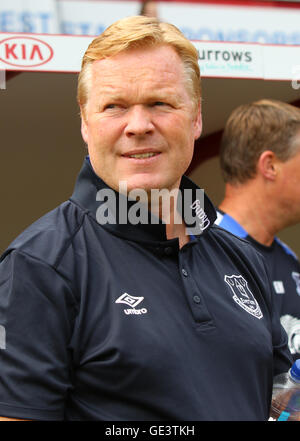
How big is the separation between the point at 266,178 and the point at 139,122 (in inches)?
58.8

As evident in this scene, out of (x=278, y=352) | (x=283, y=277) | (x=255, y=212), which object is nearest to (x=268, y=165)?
(x=255, y=212)

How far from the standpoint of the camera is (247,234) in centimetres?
253

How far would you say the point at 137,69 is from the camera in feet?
4.03

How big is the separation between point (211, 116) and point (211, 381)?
6.88 feet

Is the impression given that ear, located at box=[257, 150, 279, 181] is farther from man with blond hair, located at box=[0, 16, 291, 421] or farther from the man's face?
the man's face

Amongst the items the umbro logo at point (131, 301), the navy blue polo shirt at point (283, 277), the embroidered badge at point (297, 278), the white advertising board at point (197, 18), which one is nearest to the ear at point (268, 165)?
the navy blue polo shirt at point (283, 277)

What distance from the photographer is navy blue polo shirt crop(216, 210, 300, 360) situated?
7.34 ft

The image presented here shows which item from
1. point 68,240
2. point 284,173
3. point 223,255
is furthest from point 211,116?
point 68,240

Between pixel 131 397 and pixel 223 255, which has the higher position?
pixel 223 255

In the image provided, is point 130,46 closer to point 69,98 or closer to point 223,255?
point 223,255

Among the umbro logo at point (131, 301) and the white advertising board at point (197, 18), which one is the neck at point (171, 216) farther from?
the white advertising board at point (197, 18)

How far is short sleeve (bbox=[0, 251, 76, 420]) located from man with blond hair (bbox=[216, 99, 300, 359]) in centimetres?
150

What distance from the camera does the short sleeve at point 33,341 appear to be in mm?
Result: 1021

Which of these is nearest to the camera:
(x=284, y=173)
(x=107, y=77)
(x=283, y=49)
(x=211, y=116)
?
(x=107, y=77)
